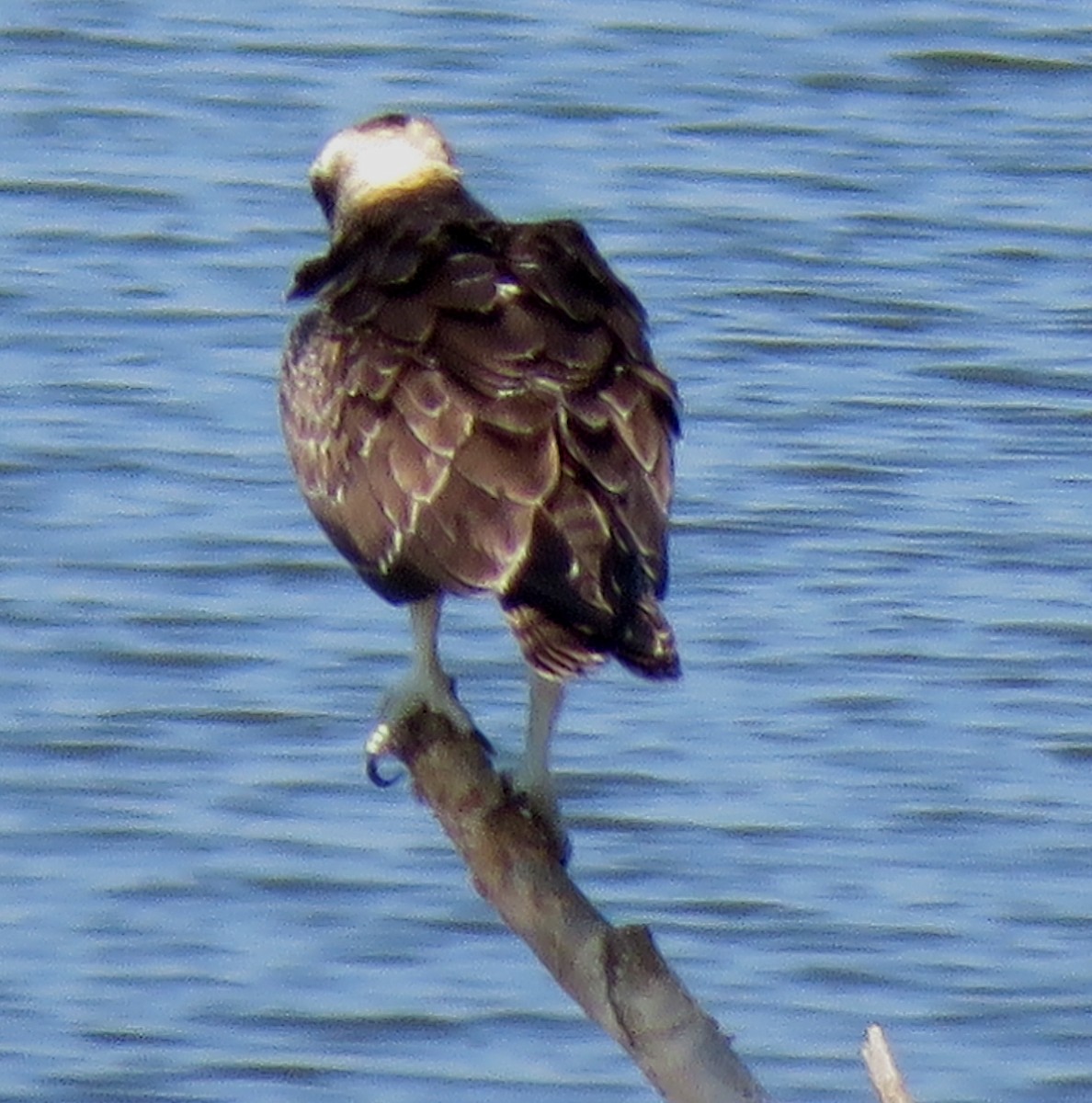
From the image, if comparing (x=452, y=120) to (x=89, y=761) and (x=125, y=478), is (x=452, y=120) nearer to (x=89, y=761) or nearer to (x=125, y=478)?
(x=125, y=478)

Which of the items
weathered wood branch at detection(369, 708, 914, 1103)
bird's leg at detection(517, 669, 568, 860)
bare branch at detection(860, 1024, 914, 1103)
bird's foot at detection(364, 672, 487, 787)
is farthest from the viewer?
bird's foot at detection(364, 672, 487, 787)

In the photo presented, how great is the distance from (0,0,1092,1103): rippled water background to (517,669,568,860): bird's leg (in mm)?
2783

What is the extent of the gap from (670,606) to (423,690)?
4.77 metres

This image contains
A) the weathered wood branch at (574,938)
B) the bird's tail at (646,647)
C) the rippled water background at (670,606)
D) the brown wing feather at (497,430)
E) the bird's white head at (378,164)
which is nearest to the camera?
the weathered wood branch at (574,938)

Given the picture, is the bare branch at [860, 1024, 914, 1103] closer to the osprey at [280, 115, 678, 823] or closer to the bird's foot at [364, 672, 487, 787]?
the osprey at [280, 115, 678, 823]

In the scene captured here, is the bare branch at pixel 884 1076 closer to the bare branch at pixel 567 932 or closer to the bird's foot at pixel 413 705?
the bare branch at pixel 567 932

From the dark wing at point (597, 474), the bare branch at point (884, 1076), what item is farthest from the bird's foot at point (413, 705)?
the bare branch at point (884, 1076)

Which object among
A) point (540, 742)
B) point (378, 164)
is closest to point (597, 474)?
point (540, 742)

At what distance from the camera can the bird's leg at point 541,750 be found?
728 centimetres

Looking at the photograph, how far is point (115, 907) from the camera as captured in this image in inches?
430

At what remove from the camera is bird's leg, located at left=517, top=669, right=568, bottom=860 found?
23.9ft

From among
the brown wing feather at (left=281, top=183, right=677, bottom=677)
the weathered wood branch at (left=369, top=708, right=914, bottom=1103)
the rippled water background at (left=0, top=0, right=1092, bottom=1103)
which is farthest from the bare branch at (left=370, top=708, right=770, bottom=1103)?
the rippled water background at (left=0, top=0, right=1092, bottom=1103)

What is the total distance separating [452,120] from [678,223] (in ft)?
4.49

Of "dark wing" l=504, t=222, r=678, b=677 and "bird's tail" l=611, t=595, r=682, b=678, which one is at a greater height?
"dark wing" l=504, t=222, r=678, b=677
